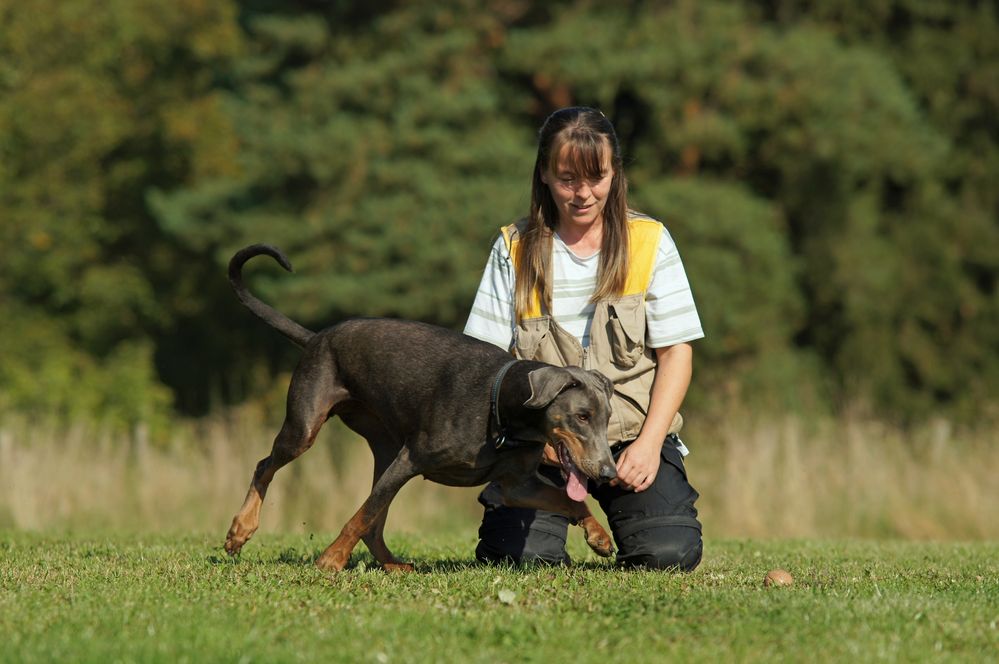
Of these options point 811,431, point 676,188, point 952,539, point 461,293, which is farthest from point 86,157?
point 952,539

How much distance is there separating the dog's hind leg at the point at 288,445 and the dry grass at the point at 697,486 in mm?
5434

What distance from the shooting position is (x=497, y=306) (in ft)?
23.8

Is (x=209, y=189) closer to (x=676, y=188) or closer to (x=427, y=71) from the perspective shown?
(x=427, y=71)

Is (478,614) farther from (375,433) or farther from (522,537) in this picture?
(375,433)

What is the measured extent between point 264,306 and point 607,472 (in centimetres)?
231

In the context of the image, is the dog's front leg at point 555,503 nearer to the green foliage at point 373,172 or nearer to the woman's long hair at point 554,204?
the woman's long hair at point 554,204

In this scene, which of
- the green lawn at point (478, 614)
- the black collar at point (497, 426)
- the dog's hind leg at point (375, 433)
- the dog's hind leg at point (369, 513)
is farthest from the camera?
the dog's hind leg at point (375, 433)

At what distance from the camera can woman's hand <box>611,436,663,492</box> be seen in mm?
6785

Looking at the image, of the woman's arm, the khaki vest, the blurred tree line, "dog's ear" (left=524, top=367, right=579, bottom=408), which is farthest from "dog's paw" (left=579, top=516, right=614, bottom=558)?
the blurred tree line

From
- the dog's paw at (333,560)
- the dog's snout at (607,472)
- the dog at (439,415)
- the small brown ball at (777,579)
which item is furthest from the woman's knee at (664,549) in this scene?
the dog's paw at (333,560)

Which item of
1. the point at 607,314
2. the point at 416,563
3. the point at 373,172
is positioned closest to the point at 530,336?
the point at 607,314

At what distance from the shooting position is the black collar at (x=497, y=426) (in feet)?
20.8

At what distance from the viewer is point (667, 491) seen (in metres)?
7.20

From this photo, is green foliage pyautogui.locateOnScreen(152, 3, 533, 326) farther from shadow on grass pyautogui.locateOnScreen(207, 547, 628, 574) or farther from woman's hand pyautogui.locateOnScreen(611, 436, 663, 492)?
woman's hand pyautogui.locateOnScreen(611, 436, 663, 492)
